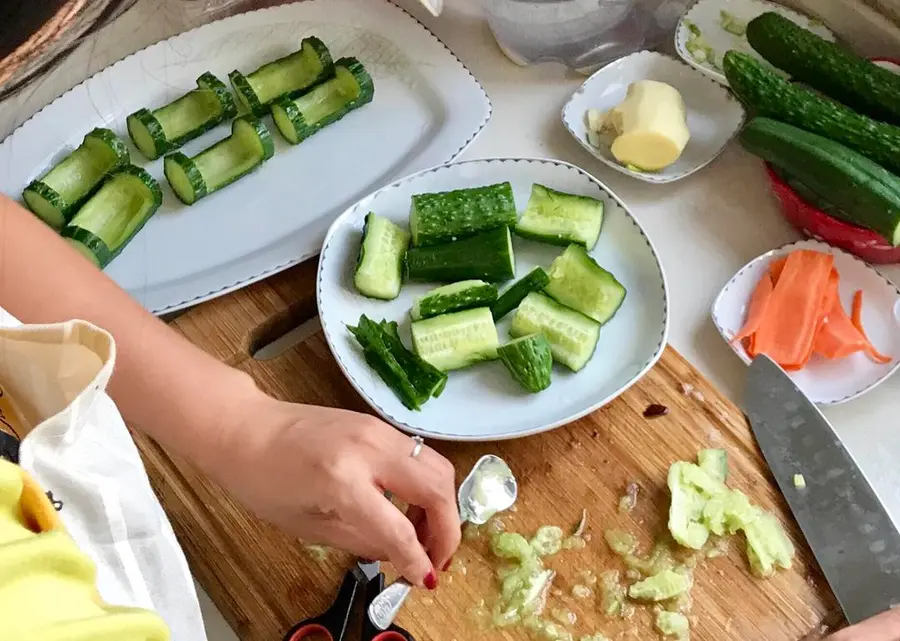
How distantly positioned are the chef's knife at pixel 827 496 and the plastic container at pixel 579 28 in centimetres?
50

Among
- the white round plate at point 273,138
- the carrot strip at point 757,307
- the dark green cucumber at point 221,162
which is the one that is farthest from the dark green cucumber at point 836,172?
the dark green cucumber at point 221,162

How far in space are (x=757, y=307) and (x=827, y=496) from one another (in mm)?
225

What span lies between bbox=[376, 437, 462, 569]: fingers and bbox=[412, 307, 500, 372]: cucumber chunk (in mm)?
174

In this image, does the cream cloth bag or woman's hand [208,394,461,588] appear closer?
the cream cloth bag

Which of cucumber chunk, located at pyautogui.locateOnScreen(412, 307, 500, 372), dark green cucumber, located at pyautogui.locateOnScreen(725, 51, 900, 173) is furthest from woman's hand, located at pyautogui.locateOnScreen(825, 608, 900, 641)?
dark green cucumber, located at pyautogui.locateOnScreen(725, 51, 900, 173)

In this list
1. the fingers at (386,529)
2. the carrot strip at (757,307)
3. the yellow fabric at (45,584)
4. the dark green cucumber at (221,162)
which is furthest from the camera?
the dark green cucumber at (221,162)

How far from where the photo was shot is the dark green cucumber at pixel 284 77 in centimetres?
111

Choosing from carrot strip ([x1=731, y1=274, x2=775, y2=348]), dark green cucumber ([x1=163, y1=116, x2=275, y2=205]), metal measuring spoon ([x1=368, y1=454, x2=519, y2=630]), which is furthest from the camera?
dark green cucumber ([x1=163, y1=116, x2=275, y2=205])

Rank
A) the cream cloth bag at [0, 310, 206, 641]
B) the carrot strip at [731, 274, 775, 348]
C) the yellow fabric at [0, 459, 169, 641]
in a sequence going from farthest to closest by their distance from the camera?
the carrot strip at [731, 274, 775, 348]
the cream cloth bag at [0, 310, 206, 641]
the yellow fabric at [0, 459, 169, 641]

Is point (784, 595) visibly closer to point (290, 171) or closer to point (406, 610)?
point (406, 610)

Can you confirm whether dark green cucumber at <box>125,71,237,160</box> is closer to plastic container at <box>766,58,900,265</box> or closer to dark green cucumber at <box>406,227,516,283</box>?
dark green cucumber at <box>406,227,516,283</box>

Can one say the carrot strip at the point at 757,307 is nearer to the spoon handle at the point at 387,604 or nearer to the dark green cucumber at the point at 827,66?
the dark green cucumber at the point at 827,66

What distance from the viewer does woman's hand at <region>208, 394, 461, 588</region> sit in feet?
2.26

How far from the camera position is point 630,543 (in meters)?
0.82
